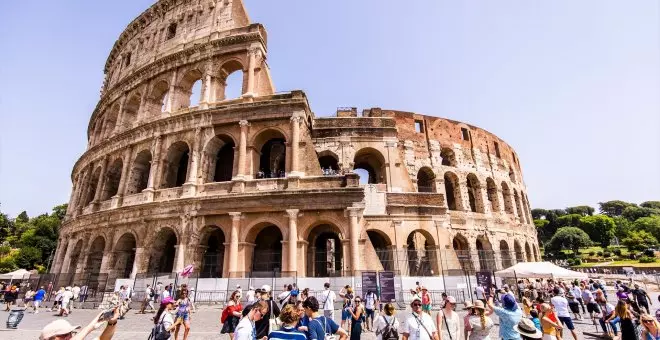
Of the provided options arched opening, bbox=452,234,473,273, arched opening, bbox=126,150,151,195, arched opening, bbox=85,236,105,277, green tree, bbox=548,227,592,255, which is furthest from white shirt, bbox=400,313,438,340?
green tree, bbox=548,227,592,255

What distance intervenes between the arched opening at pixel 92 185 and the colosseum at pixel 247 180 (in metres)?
0.07

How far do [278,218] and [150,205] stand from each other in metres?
6.83

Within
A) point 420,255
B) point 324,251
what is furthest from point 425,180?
point 324,251

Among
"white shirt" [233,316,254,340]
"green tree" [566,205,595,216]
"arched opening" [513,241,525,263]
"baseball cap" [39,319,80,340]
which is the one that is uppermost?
"green tree" [566,205,595,216]

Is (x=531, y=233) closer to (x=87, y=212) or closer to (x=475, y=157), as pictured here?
(x=475, y=157)

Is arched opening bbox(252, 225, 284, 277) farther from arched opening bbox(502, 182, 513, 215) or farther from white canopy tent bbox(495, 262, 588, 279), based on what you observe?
arched opening bbox(502, 182, 513, 215)

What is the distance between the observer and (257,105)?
16922 millimetres

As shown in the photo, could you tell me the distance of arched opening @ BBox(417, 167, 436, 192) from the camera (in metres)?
23.3

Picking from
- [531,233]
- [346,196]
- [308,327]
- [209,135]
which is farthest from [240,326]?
[531,233]

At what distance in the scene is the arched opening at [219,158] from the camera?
17375 millimetres

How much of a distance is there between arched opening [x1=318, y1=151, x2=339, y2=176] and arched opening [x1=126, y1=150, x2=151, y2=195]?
32.3 feet

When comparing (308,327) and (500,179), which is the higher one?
(500,179)

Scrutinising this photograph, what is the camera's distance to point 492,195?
25688mm

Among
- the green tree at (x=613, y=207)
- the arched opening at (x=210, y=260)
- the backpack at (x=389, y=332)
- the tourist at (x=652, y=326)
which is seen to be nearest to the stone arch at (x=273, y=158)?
the arched opening at (x=210, y=260)
